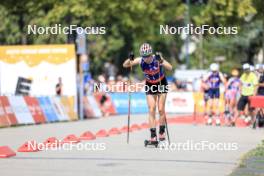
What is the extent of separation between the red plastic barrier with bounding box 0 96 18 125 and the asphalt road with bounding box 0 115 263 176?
4881 millimetres

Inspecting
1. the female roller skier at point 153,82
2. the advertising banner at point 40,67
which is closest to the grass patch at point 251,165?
the female roller skier at point 153,82

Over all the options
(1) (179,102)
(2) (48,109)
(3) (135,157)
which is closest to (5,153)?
(3) (135,157)

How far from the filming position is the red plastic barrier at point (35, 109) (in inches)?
1026

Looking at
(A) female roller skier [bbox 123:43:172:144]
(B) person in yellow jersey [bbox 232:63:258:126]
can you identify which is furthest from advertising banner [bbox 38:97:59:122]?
(A) female roller skier [bbox 123:43:172:144]

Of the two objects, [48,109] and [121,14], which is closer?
[48,109]

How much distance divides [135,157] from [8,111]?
1154 cm

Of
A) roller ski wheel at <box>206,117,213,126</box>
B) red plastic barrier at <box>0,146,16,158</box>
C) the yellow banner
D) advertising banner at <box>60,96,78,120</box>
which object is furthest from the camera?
the yellow banner

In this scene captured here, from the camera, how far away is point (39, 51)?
30.8 m

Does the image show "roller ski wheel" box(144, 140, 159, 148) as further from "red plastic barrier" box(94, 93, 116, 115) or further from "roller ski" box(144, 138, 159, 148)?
"red plastic barrier" box(94, 93, 116, 115)

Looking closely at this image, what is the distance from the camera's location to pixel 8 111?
2442cm

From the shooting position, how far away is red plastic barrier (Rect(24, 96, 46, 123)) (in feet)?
85.5

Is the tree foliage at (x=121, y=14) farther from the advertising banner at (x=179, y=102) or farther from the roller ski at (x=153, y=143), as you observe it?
the roller ski at (x=153, y=143)

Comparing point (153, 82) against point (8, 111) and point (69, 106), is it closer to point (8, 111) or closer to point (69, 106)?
point (8, 111)

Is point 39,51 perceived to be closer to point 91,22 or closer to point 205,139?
point 91,22
